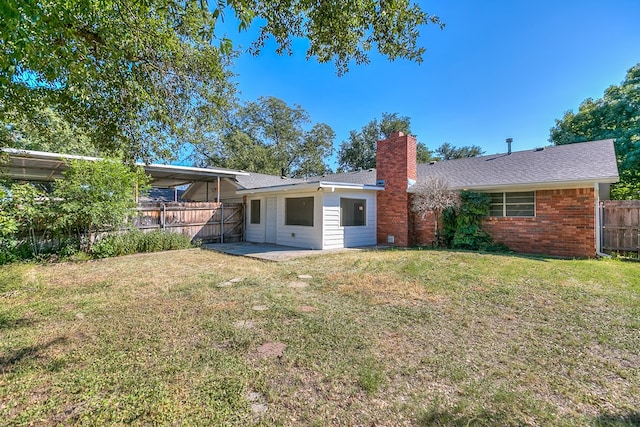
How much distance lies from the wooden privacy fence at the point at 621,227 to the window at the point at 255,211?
12.1m

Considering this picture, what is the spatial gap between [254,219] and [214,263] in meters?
5.52

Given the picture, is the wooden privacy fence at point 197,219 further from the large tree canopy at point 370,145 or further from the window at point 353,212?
the large tree canopy at point 370,145

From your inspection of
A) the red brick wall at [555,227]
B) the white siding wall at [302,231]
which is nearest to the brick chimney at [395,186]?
the red brick wall at [555,227]

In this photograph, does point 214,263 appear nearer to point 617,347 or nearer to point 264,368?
point 264,368

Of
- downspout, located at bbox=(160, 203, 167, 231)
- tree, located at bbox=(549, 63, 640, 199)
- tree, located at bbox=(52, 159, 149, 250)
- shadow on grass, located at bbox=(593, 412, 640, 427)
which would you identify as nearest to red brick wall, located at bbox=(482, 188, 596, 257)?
shadow on grass, located at bbox=(593, 412, 640, 427)

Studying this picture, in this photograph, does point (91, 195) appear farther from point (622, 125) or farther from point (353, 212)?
point (622, 125)

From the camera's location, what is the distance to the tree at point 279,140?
27.2m

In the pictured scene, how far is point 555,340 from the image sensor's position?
326cm

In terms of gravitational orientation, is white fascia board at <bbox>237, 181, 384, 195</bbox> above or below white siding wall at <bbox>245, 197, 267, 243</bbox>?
above

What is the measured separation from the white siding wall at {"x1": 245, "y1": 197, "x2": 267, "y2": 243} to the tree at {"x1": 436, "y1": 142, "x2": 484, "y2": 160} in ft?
94.9

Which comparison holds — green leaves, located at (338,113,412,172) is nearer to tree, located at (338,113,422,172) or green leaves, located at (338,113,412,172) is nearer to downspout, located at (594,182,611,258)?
tree, located at (338,113,422,172)

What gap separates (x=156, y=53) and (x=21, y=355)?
3775 millimetres

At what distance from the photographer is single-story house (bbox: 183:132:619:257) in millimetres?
8758

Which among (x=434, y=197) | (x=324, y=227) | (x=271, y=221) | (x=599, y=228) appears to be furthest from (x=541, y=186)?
(x=271, y=221)
